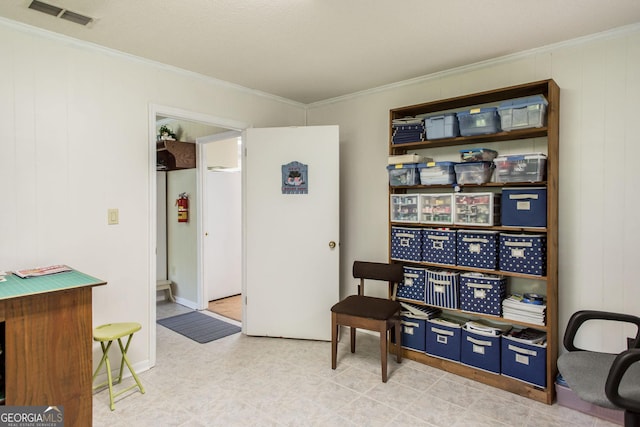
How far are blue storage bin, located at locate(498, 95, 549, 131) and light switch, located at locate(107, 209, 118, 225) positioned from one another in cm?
283

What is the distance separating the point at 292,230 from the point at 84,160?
1.73m

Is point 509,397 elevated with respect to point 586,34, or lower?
lower

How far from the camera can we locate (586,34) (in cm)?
236

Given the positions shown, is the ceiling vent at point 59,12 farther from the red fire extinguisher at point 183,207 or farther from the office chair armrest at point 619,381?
the office chair armrest at point 619,381

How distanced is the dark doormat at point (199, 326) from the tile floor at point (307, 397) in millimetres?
382

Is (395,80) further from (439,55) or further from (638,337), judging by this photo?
(638,337)

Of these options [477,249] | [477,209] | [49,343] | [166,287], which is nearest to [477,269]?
[477,249]

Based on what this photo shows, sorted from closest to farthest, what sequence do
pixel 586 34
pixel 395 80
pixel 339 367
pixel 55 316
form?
pixel 55 316
pixel 586 34
pixel 339 367
pixel 395 80

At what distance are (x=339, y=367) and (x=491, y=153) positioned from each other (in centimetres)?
200

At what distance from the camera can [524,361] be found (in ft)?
7.94

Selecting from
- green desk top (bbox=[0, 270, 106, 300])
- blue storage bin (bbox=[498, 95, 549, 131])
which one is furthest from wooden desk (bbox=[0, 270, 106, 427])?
blue storage bin (bbox=[498, 95, 549, 131])

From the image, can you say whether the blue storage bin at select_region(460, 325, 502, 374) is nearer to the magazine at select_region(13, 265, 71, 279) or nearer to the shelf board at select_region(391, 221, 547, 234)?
the shelf board at select_region(391, 221, 547, 234)

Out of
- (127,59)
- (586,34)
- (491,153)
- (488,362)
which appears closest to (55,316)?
(127,59)

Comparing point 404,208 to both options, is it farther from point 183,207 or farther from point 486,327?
point 183,207
